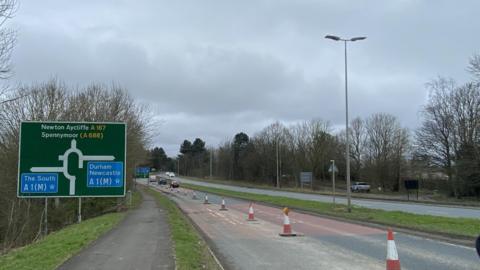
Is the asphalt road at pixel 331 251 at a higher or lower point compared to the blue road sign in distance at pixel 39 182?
lower

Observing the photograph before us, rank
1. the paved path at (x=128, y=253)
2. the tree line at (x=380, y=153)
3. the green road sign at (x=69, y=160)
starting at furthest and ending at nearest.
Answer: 1. the tree line at (x=380, y=153)
2. the green road sign at (x=69, y=160)
3. the paved path at (x=128, y=253)

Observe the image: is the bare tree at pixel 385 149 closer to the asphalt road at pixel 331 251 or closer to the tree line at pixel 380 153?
the tree line at pixel 380 153

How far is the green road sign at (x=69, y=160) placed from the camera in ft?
71.2

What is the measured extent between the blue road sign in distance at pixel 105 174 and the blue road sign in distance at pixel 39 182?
143cm

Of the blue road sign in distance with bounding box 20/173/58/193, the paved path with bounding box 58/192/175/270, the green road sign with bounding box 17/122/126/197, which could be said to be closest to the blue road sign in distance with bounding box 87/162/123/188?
the green road sign with bounding box 17/122/126/197

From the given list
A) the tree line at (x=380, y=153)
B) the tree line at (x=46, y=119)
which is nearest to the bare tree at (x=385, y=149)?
the tree line at (x=380, y=153)

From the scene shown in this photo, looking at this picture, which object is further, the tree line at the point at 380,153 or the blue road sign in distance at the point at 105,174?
the tree line at the point at 380,153

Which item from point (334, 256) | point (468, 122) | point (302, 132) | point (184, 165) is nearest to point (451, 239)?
point (334, 256)

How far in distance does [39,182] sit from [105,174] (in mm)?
2748

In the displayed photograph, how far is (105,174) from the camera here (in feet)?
74.9

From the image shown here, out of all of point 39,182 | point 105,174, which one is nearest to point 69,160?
point 39,182

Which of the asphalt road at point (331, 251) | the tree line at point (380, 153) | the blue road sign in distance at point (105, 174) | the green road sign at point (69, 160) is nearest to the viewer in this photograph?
the asphalt road at point (331, 251)

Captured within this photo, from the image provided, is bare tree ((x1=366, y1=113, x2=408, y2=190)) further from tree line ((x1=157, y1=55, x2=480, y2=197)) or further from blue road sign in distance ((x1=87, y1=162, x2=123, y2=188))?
blue road sign in distance ((x1=87, y1=162, x2=123, y2=188))

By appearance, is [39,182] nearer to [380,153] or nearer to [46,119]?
[46,119]
